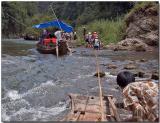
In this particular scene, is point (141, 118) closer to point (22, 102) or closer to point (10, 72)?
point (22, 102)

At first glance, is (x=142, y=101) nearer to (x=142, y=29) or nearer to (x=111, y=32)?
(x=142, y=29)

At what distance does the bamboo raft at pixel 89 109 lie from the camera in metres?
7.14

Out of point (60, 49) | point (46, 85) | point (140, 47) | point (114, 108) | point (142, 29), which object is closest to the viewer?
point (114, 108)

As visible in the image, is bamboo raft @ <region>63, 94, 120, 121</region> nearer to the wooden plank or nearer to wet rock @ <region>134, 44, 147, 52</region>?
the wooden plank

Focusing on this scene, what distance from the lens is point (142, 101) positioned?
732 cm

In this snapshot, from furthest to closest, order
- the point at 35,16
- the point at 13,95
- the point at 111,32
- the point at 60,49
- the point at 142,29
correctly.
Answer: the point at 35,16, the point at 111,32, the point at 142,29, the point at 60,49, the point at 13,95

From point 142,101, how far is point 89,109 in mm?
1188

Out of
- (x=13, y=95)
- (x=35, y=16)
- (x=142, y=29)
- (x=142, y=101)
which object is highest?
(x=35, y=16)

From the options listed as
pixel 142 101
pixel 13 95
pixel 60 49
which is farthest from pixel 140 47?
pixel 142 101

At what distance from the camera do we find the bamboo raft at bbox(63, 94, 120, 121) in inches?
281

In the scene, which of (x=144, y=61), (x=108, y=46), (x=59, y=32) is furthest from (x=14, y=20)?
(x=144, y=61)

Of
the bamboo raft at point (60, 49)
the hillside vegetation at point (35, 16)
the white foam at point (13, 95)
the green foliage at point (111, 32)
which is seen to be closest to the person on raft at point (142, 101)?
the white foam at point (13, 95)

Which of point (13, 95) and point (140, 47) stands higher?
point (140, 47)

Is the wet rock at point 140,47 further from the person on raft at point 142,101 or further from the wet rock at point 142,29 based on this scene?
the person on raft at point 142,101
